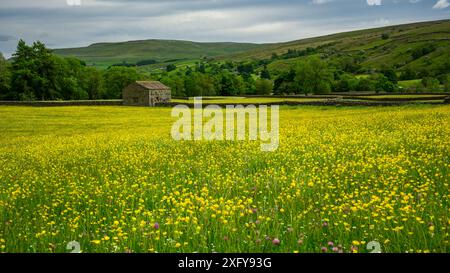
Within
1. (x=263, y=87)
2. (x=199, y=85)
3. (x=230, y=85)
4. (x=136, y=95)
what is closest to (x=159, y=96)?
(x=136, y=95)

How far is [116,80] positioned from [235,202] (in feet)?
248

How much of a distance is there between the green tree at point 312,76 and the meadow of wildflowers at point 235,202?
264 ft

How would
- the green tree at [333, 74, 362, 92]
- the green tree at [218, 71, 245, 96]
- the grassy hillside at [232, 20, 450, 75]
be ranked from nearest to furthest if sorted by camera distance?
the grassy hillside at [232, 20, 450, 75], the green tree at [333, 74, 362, 92], the green tree at [218, 71, 245, 96]

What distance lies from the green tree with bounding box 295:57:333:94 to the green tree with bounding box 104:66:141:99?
35.7 metres

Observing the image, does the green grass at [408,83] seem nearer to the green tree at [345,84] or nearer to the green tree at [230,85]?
the green tree at [345,84]

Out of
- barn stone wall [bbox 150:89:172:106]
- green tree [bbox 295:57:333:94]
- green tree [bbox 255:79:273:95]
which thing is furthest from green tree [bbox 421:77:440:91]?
green tree [bbox 255:79:273:95]

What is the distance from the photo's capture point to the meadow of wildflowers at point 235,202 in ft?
16.5

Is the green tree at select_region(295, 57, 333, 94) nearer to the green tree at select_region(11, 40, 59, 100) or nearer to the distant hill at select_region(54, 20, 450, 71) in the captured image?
the distant hill at select_region(54, 20, 450, 71)

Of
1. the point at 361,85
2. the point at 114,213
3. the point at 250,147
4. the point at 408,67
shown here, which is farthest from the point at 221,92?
the point at 114,213

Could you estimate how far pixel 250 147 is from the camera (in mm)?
12906

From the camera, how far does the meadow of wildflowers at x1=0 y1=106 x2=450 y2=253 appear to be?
16.5ft
